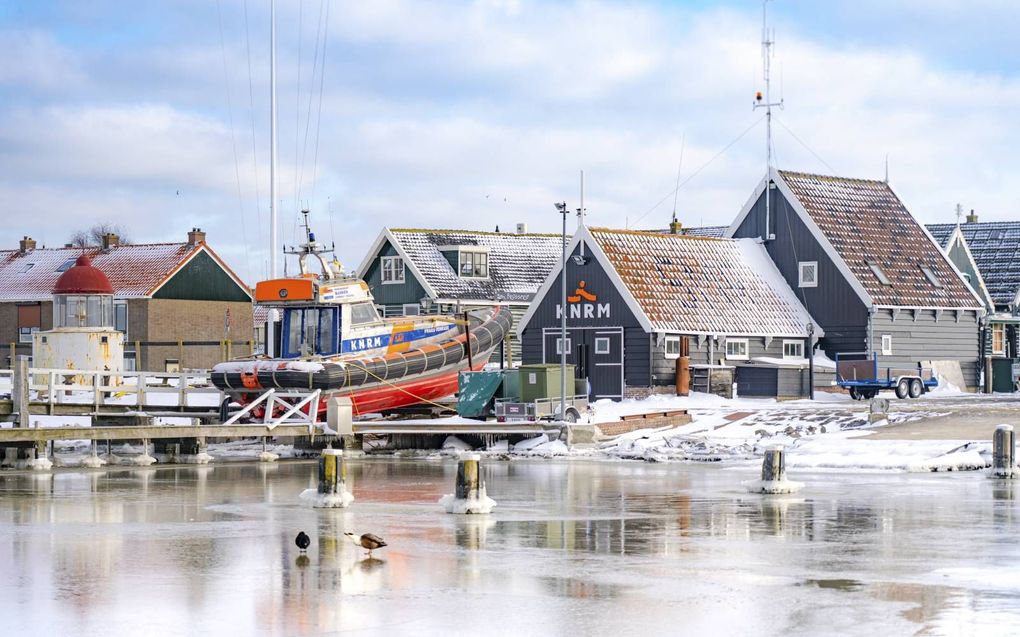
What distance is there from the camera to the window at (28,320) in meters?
66.7

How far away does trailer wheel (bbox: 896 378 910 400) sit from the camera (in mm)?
41938

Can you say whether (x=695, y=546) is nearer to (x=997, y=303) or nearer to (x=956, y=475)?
(x=956, y=475)

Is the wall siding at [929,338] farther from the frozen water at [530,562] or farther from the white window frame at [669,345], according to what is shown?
the frozen water at [530,562]

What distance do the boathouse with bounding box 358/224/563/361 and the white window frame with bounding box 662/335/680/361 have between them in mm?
11904

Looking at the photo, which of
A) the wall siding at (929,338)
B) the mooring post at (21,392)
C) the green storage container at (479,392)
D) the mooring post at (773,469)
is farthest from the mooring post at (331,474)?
the wall siding at (929,338)

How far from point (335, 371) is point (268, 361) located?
61.4 inches

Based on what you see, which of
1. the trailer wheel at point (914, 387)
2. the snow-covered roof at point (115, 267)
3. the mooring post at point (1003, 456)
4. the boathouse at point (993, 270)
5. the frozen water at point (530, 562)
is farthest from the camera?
the snow-covered roof at point (115, 267)

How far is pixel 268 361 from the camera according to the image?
34.9 meters

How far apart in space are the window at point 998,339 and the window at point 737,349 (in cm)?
1359

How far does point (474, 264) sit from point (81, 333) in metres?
18.5

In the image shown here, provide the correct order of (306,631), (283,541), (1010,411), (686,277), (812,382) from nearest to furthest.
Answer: (306,631) → (283,541) → (1010,411) → (812,382) → (686,277)

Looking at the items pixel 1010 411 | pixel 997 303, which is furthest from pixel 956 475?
pixel 997 303

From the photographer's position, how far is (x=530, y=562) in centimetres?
1494

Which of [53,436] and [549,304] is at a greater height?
[549,304]
